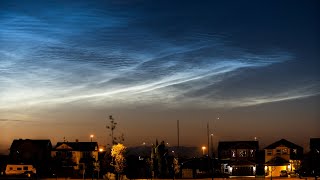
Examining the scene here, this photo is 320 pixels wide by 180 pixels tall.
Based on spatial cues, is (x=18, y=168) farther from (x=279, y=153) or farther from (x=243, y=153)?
(x=279, y=153)

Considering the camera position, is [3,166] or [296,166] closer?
[296,166]

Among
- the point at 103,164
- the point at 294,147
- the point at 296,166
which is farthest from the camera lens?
the point at 294,147

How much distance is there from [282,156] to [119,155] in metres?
35.0

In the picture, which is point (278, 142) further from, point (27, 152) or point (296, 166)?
point (27, 152)

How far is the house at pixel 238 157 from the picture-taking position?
10188cm

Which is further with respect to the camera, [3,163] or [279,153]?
[3,163]

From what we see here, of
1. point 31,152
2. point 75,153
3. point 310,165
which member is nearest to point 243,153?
point 310,165

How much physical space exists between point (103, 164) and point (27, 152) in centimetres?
2702

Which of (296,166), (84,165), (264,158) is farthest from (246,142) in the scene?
(84,165)

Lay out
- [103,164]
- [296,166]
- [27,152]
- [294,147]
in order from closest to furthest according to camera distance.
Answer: [103,164], [296,166], [294,147], [27,152]

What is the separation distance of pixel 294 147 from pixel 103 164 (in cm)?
3672

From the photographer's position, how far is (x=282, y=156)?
101812 mm

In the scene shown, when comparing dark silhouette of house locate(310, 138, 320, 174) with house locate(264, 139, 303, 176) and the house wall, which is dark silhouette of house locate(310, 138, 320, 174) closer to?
house locate(264, 139, 303, 176)

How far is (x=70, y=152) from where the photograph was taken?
10869cm
